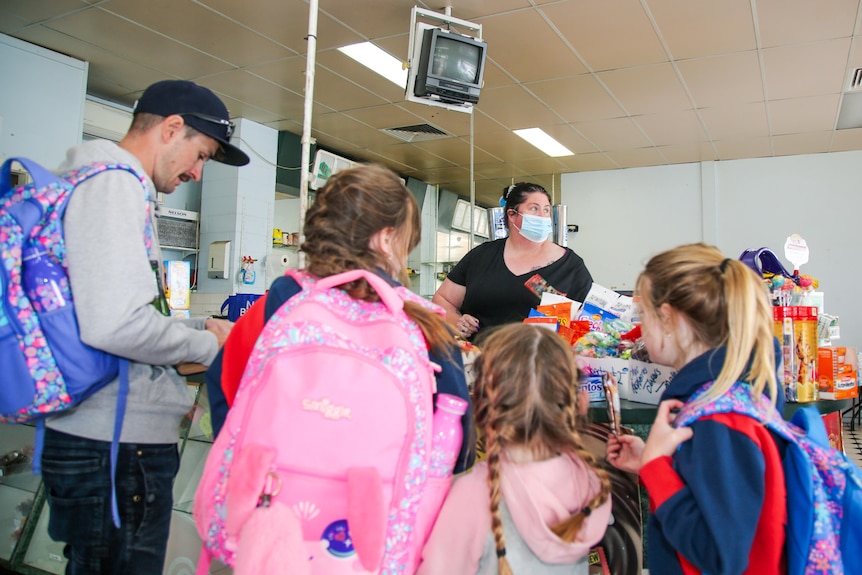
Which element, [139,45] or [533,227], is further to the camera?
[139,45]

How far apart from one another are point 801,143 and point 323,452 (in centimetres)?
757

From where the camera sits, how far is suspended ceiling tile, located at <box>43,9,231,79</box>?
14.4ft

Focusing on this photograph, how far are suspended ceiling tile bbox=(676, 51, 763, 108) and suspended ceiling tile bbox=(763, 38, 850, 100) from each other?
0.10 m

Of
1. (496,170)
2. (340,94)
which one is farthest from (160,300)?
(496,170)

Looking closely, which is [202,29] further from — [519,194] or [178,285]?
[519,194]

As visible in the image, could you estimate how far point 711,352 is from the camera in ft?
3.72

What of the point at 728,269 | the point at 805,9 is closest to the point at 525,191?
the point at 728,269

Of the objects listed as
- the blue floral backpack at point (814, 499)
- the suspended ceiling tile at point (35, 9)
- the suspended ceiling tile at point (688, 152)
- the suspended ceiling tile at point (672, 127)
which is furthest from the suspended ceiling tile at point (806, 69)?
the suspended ceiling tile at point (35, 9)

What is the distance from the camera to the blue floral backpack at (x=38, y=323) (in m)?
1.15

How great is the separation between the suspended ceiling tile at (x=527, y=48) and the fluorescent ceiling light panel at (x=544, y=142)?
1.52 metres

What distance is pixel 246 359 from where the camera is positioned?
49.2 inches

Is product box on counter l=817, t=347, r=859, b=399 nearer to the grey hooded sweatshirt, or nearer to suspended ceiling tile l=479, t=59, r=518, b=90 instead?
the grey hooded sweatshirt

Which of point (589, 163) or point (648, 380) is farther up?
point (589, 163)

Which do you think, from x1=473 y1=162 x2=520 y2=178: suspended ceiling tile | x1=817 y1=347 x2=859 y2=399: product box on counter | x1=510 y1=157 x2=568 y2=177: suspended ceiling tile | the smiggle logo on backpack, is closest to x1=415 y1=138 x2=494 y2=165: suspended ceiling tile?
x1=473 y1=162 x2=520 y2=178: suspended ceiling tile
